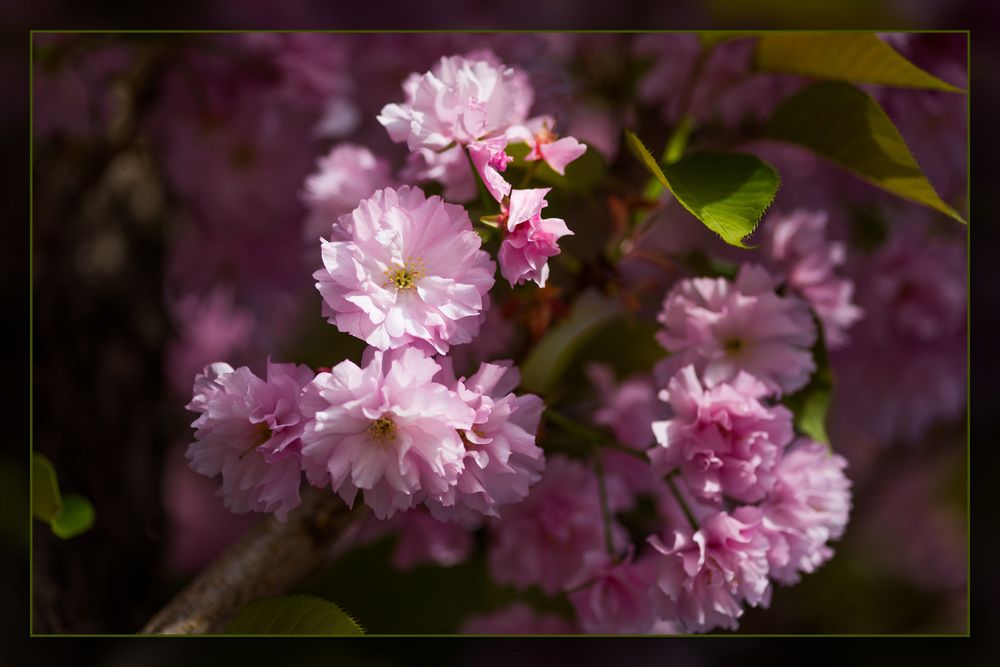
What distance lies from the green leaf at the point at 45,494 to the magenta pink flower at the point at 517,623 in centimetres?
32

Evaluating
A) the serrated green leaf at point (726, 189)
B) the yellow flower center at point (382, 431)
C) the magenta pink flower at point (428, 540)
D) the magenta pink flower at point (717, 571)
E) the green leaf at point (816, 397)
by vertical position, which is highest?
the serrated green leaf at point (726, 189)

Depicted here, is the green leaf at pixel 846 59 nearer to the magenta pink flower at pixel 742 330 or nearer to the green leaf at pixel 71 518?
the magenta pink flower at pixel 742 330

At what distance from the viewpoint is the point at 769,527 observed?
0.57 meters

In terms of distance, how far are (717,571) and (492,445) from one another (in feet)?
0.55

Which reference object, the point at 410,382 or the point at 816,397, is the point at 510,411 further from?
the point at 816,397

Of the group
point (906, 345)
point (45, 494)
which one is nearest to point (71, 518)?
point (45, 494)

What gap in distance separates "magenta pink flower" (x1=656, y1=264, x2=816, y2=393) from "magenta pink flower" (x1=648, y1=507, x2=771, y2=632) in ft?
0.28

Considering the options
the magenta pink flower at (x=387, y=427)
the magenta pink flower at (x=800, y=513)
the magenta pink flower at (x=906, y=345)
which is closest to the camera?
the magenta pink flower at (x=387, y=427)

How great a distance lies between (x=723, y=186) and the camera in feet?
1.91

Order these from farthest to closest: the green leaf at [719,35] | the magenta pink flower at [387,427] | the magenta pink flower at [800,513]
A: the green leaf at [719,35] < the magenta pink flower at [800,513] < the magenta pink flower at [387,427]

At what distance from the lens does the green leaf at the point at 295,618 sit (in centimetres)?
56

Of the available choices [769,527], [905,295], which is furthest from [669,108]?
[769,527]

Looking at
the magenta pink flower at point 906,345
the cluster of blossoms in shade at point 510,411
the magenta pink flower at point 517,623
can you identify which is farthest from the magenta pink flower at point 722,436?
the magenta pink flower at point 906,345

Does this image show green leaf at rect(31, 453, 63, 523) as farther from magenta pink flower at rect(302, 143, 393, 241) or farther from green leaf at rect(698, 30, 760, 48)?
green leaf at rect(698, 30, 760, 48)
